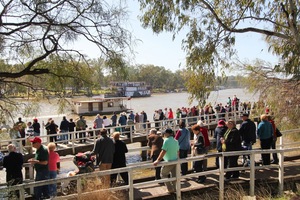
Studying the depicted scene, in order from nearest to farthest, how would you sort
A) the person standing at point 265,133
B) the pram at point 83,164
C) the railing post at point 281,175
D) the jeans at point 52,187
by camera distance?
the jeans at point 52,187 < the pram at point 83,164 < the railing post at point 281,175 < the person standing at point 265,133

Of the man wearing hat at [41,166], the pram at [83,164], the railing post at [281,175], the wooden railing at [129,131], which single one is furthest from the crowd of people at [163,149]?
the wooden railing at [129,131]

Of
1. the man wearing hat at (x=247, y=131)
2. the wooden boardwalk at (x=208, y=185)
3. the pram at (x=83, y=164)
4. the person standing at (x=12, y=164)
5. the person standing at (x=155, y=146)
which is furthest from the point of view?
the man wearing hat at (x=247, y=131)

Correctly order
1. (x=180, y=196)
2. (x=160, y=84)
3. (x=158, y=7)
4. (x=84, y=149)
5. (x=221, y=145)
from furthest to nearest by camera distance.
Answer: (x=160, y=84), (x=84, y=149), (x=158, y=7), (x=221, y=145), (x=180, y=196)

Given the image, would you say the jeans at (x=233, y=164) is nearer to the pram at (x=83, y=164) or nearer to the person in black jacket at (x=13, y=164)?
the pram at (x=83, y=164)

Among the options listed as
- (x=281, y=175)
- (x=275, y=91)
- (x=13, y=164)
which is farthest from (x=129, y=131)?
(x=13, y=164)

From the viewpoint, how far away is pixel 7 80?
306 inches

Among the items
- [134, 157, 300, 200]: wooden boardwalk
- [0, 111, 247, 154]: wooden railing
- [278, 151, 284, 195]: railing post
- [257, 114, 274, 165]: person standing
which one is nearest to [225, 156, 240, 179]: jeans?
[134, 157, 300, 200]: wooden boardwalk

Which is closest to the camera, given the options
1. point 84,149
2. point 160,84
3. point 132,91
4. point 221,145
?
point 221,145

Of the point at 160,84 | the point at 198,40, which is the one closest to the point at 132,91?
the point at 160,84

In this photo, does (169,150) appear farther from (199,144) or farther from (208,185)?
(208,185)

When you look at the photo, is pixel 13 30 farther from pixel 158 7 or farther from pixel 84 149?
pixel 84 149

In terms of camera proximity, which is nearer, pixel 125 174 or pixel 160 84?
pixel 125 174

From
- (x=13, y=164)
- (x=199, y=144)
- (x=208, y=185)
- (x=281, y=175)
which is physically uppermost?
(x=199, y=144)

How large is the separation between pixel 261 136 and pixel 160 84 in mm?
98661
